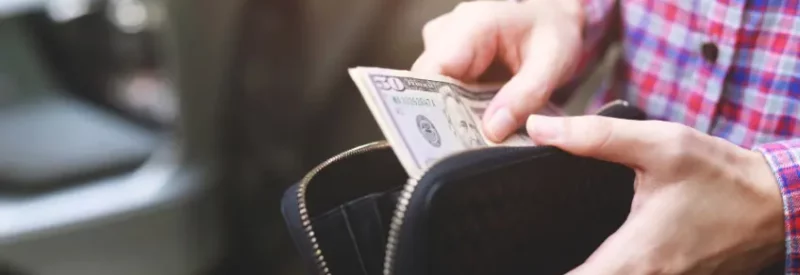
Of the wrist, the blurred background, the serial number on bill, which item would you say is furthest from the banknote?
the blurred background

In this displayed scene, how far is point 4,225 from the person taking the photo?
991mm

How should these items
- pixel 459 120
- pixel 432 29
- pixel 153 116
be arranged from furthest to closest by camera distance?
pixel 153 116
pixel 432 29
pixel 459 120

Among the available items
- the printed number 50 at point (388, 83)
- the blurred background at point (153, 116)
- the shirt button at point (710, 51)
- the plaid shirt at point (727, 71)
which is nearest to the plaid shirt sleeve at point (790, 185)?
the plaid shirt at point (727, 71)

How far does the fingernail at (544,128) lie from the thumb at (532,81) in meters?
0.05

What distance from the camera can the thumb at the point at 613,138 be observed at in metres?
0.43

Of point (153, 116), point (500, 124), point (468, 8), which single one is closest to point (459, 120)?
point (500, 124)

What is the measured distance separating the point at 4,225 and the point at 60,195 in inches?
2.9

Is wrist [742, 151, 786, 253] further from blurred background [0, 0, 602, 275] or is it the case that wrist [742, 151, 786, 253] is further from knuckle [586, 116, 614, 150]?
blurred background [0, 0, 602, 275]

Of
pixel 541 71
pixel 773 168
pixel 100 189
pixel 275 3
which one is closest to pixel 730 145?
pixel 773 168

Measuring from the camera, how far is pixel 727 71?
55cm

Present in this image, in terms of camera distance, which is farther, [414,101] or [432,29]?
[432,29]

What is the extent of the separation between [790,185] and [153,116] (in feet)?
2.59

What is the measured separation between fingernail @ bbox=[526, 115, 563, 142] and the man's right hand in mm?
57

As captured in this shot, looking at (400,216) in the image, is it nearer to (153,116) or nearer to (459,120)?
(459,120)
